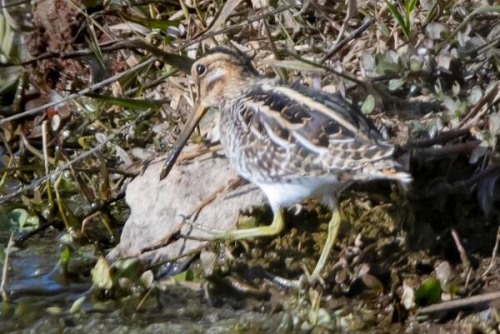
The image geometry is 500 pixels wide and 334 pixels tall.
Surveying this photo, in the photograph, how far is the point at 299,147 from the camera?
12.1 ft

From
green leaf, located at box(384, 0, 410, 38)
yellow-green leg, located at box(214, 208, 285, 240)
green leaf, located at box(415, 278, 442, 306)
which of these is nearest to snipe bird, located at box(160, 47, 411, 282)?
yellow-green leg, located at box(214, 208, 285, 240)

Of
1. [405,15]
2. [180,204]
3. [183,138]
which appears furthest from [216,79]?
[405,15]

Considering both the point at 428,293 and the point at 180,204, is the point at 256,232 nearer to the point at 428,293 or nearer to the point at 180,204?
the point at 180,204

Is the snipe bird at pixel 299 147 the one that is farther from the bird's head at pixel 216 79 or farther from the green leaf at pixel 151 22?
the green leaf at pixel 151 22

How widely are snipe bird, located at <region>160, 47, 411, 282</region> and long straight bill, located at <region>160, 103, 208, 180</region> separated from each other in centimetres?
22

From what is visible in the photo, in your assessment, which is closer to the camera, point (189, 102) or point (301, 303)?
point (301, 303)

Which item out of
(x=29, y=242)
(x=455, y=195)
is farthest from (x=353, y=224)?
(x=29, y=242)

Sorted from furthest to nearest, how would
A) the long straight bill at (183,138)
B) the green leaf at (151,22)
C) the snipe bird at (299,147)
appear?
the green leaf at (151,22) → the long straight bill at (183,138) → the snipe bird at (299,147)

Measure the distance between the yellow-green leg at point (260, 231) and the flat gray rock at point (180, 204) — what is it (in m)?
0.18

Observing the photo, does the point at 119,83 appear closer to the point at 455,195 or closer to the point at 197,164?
the point at 197,164

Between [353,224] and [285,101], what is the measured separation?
555mm

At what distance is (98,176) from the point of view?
495 cm

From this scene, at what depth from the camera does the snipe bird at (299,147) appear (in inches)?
140

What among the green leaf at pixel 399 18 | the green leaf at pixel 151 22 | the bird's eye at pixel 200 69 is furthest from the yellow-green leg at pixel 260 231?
the green leaf at pixel 151 22
